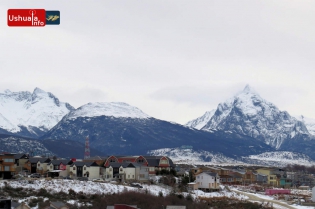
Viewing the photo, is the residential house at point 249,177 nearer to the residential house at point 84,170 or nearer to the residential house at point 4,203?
the residential house at point 84,170

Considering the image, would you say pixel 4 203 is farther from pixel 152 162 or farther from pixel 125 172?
pixel 152 162

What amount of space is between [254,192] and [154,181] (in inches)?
698

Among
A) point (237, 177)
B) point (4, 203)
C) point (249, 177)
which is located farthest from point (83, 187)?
point (249, 177)

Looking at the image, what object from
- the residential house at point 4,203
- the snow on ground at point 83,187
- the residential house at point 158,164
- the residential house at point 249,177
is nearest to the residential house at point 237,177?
the residential house at point 249,177

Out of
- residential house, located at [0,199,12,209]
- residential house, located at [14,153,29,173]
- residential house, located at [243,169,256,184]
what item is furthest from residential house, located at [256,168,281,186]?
residential house, located at [0,199,12,209]

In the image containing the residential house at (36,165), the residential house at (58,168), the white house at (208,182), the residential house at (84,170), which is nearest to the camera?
the white house at (208,182)

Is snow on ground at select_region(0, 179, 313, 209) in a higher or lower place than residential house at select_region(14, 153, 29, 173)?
lower

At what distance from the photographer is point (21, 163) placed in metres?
101

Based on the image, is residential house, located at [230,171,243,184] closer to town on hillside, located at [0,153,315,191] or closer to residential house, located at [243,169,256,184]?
residential house, located at [243,169,256,184]

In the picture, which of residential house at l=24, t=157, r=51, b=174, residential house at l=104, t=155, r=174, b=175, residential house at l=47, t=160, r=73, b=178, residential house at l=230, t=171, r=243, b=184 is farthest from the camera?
residential house at l=230, t=171, r=243, b=184

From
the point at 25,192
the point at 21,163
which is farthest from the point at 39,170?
the point at 25,192

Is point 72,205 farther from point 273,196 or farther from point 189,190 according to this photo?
point 273,196

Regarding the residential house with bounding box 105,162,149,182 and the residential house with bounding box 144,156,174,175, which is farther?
the residential house with bounding box 144,156,174,175

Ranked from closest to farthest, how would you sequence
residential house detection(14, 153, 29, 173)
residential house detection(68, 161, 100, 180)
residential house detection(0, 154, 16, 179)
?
residential house detection(0, 154, 16, 179) < residential house detection(68, 161, 100, 180) < residential house detection(14, 153, 29, 173)
